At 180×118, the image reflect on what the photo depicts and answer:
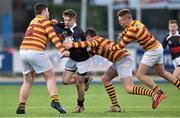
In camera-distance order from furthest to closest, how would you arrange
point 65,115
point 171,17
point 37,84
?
point 171,17 < point 37,84 < point 65,115

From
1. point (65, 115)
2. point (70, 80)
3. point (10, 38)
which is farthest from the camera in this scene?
point (10, 38)

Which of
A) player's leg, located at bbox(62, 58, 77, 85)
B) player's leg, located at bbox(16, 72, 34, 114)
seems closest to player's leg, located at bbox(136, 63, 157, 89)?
player's leg, located at bbox(62, 58, 77, 85)

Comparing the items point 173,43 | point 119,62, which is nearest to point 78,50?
point 119,62

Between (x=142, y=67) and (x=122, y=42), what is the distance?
1009 millimetres

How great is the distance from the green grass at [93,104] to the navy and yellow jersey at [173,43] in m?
1.17

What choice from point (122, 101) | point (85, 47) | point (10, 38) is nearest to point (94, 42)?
point (85, 47)

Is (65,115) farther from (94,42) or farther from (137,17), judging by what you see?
(137,17)

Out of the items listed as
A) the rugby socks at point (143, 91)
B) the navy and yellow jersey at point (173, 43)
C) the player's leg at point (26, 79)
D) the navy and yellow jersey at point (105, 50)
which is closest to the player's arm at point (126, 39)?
the navy and yellow jersey at point (105, 50)

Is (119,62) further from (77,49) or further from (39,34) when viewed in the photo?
(39,34)

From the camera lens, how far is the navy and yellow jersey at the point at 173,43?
19.8 metres

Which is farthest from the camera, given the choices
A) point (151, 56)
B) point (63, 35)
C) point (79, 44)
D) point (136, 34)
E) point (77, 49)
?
point (151, 56)

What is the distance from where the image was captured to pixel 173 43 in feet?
66.2

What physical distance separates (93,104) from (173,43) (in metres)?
3.04

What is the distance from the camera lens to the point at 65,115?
51.0 ft
